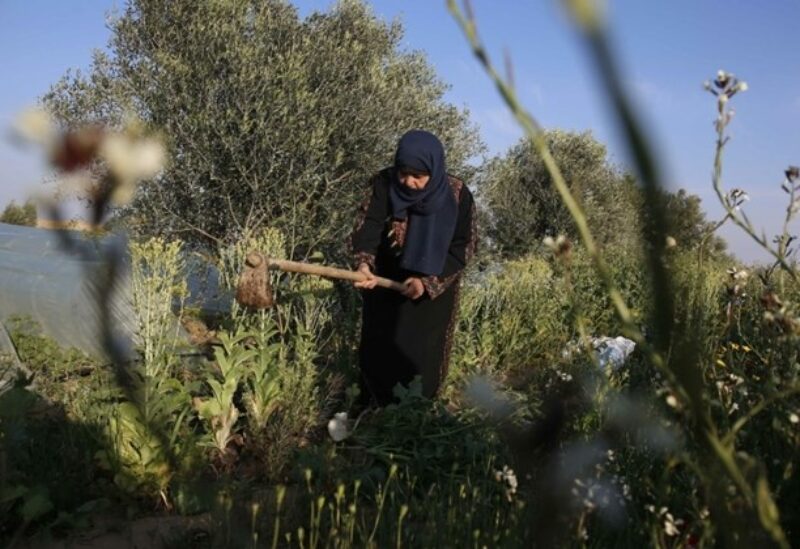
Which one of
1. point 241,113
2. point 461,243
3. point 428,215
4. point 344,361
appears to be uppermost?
point 241,113

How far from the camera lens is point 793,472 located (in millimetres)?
1500

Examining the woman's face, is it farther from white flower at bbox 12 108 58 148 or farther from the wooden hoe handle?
white flower at bbox 12 108 58 148

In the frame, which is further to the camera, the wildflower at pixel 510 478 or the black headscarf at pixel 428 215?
the black headscarf at pixel 428 215

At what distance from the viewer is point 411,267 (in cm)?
448

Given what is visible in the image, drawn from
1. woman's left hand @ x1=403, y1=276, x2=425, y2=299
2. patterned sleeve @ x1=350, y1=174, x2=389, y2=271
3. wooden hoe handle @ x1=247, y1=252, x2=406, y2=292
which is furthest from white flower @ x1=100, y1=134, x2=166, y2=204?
patterned sleeve @ x1=350, y1=174, x2=389, y2=271

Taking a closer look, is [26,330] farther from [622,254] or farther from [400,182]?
[622,254]

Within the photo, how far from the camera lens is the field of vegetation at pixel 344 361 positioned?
65 centimetres

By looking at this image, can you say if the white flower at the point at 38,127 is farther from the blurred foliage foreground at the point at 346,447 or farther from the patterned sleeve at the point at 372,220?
the patterned sleeve at the point at 372,220

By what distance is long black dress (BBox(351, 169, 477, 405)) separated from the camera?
4.68 metres

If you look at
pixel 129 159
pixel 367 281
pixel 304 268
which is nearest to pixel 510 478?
pixel 129 159

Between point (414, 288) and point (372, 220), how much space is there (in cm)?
48

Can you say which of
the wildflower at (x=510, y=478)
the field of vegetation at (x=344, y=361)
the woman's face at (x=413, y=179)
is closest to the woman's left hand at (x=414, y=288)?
the woman's face at (x=413, y=179)

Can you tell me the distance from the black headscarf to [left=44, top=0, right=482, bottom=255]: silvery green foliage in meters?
3.83

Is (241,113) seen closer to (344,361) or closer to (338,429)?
(344,361)
